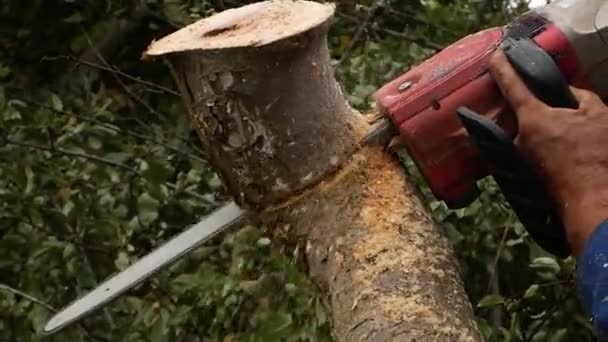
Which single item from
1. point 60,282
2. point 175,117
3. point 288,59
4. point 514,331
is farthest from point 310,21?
point 175,117

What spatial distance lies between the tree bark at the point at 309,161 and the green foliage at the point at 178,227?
0.23 metres

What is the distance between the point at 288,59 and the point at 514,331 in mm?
633

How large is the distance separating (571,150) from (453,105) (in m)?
0.14

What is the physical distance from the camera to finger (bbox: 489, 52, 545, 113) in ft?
→ 3.84

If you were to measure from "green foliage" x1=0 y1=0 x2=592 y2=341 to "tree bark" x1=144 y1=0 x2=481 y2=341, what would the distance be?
230mm

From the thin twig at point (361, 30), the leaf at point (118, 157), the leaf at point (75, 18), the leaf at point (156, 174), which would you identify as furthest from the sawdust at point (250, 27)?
the leaf at point (75, 18)

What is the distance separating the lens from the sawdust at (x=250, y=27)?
48.8 inches

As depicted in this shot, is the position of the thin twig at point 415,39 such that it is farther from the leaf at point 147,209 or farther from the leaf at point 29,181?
the leaf at point 29,181

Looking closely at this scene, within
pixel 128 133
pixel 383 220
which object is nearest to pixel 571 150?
pixel 383 220

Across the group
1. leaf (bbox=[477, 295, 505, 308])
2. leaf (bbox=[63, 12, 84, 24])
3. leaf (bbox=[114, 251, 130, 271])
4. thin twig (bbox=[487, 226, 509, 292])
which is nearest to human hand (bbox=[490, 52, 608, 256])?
leaf (bbox=[477, 295, 505, 308])

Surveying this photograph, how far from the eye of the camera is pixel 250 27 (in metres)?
1.28

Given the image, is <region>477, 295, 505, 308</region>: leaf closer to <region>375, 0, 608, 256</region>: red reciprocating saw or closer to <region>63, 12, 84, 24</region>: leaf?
<region>375, 0, 608, 256</region>: red reciprocating saw

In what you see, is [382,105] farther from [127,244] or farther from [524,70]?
[127,244]

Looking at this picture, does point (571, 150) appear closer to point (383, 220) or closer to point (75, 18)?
point (383, 220)
